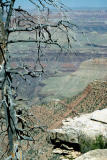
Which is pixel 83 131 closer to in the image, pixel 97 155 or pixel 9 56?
pixel 97 155

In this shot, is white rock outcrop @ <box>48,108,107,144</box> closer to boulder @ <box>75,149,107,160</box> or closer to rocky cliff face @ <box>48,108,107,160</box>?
rocky cliff face @ <box>48,108,107,160</box>

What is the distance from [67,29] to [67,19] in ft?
1.30

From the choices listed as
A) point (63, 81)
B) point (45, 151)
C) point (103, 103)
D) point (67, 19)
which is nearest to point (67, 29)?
point (67, 19)

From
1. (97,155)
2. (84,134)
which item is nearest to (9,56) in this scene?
(97,155)

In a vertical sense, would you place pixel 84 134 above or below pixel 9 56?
below

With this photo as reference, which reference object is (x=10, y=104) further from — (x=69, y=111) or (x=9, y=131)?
(x=69, y=111)

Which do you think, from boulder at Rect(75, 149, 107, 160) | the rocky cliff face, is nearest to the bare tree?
boulder at Rect(75, 149, 107, 160)

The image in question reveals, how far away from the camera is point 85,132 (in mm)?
12648

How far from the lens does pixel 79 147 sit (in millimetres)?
12414

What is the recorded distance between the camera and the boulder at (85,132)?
1185 centimetres

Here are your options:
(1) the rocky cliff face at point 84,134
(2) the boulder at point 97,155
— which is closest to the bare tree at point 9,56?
(2) the boulder at point 97,155

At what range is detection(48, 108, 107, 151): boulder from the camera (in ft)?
38.9

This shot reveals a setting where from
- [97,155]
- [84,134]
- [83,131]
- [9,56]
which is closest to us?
[9,56]

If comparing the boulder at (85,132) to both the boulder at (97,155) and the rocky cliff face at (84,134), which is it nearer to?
the rocky cliff face at (84,134)
